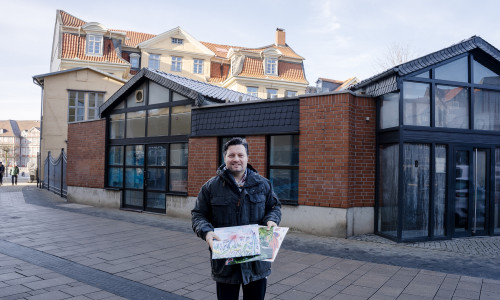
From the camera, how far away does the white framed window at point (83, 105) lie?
72.9 ft

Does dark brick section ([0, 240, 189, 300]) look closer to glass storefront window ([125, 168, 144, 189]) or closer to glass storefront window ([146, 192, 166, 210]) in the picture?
glass storefront window ([146, 192, 166, 210])

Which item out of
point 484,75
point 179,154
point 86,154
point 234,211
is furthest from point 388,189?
point 86,154

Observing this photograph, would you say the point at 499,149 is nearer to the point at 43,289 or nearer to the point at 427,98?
the point at 427,98

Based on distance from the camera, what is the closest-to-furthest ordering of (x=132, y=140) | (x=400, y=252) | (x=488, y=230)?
(x=400, y=252) < (x=488, y=230) < (x=132, y=140)

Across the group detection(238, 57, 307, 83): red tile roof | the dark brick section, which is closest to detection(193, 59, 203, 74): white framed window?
detection(238, 57, 307, 83): red tile roof

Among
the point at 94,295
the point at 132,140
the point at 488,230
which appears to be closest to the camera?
the point at 94,295

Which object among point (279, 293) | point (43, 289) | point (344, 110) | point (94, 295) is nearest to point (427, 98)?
point (344, 110)

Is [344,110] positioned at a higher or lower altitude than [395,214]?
higher

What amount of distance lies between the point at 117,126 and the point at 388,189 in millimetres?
9448

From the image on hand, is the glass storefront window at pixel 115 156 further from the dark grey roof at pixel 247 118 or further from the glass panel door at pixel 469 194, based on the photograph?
the glass panel door at pixel 469 194

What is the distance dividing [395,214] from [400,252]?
1135mm

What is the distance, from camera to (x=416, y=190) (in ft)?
25.0

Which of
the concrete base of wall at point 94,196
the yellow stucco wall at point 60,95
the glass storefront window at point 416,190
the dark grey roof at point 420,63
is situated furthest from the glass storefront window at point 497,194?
the yellow stucco wall at point 60,95

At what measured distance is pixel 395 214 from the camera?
7664mm
